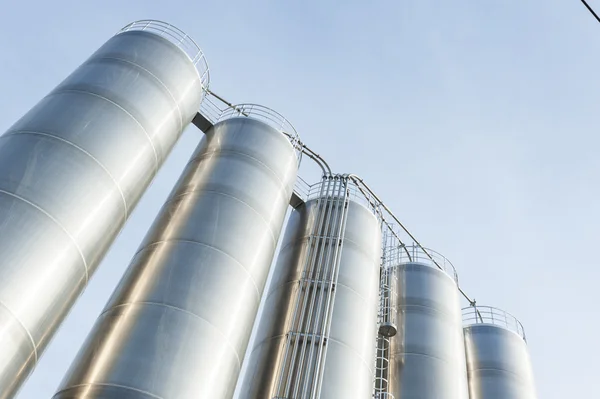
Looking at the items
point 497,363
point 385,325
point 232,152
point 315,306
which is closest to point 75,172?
point 232,152

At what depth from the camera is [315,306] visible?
1508cm

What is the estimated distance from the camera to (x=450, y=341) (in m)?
18.7

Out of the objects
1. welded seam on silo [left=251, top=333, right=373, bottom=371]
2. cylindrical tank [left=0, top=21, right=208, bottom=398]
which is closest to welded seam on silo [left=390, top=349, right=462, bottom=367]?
welded seam on silo [left=251, top=333, right=373, bottom=371]

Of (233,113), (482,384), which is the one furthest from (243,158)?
(482,384)

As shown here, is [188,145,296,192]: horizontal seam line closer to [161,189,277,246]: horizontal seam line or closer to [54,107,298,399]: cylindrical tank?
[54,107,298,399]: cylindrical tank

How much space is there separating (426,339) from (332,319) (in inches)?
199

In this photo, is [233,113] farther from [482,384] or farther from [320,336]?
[482,384]

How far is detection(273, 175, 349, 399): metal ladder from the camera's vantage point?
13477 mm

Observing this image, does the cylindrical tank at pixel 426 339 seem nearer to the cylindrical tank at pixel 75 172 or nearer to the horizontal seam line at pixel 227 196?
the horizontal seam line at pixel 227 196

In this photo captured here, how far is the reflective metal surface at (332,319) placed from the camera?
13727 mm

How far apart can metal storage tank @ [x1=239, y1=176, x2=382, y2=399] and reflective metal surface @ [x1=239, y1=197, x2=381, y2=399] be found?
0.02m

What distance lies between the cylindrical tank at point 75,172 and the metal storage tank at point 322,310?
5.29 meters

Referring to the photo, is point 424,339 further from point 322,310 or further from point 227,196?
point 227,196

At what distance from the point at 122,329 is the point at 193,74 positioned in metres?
7.79
